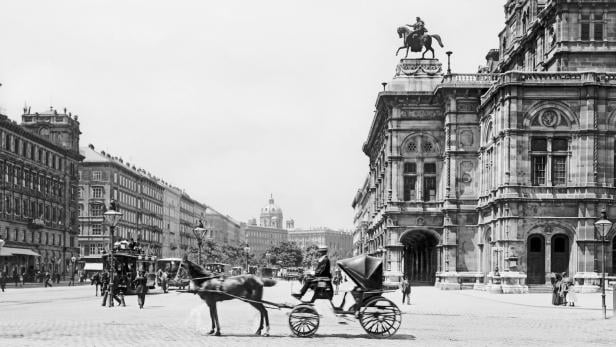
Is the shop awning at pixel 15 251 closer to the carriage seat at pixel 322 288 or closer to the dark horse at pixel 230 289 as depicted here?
the dark horse at pixel 230 289

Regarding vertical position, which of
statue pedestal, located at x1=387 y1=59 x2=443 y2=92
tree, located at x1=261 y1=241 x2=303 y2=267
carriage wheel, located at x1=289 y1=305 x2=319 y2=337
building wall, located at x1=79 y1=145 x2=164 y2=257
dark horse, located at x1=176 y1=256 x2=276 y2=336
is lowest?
tree, located at x1=261 y1=241 x2=303 y2=267

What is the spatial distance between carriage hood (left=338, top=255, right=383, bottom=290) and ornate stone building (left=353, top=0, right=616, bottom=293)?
3402cm

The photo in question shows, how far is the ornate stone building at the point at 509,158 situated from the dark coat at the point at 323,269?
112ft

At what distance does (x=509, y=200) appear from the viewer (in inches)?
2212

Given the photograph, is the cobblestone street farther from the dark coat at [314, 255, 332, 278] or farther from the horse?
the horse

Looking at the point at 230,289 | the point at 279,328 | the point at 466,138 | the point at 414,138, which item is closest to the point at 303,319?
the point at 230,289

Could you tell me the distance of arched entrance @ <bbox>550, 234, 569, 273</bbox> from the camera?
56.2m

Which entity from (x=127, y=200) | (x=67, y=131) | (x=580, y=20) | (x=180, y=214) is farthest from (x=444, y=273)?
(x=180, y=214)

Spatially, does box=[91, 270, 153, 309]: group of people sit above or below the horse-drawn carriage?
below

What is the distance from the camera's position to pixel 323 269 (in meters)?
23.7

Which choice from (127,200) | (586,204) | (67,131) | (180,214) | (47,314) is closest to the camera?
(47,314)

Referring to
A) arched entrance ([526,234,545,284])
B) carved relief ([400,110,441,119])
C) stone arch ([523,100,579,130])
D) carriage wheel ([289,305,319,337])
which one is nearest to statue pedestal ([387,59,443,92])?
carved relief ([400,110,441,119])

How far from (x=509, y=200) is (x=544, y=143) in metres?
4.40

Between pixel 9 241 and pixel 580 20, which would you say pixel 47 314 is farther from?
pixel 9 241
